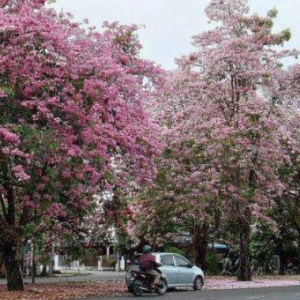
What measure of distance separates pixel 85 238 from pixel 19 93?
10469mm

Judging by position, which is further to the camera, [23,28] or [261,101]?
[261,101]

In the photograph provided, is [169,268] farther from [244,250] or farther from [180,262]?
[244,250]

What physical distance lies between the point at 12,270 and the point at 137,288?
4.69 meters

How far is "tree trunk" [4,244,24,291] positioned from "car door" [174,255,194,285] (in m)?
5.91

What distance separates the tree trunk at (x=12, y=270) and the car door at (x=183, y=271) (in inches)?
233

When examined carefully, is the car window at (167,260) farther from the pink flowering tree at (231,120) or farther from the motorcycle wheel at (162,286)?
the pink flowering tree at (231,120)

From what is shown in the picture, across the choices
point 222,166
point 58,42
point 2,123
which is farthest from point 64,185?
point 222,166

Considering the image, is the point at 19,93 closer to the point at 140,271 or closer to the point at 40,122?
the point at 40,122

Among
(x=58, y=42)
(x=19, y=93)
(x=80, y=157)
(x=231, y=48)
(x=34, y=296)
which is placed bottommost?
(x=34, y=296)

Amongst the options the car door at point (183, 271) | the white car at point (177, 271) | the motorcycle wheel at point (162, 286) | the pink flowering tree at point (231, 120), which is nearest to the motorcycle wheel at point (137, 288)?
the motorcycle wheel at point (162, 286)

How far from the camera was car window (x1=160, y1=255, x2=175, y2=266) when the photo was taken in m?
23.1

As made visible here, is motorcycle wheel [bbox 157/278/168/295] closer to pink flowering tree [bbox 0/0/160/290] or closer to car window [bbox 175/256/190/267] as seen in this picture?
car window [bbox 175/256/190/267]

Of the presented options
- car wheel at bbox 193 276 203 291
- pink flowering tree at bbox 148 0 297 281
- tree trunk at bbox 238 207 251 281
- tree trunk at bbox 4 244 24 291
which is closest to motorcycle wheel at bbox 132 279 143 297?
car wheel at bbox 193 276 203 291

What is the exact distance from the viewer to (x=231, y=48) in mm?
29453
